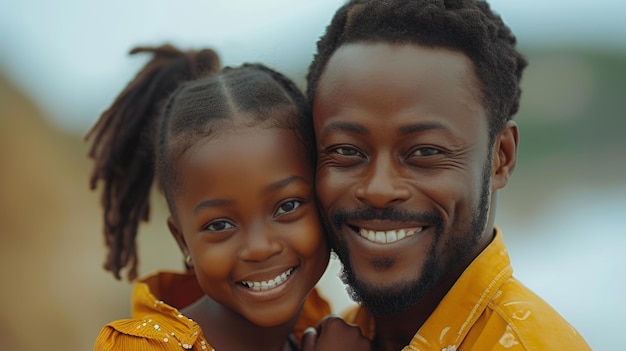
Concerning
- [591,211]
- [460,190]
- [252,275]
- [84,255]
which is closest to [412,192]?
[460,190]

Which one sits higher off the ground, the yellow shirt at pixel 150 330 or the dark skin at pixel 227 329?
the yellow shirt at pixel 150 330

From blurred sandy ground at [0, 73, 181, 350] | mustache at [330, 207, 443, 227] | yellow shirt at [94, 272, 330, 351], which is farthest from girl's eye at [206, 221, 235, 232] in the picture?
blurred sandy ground at [0, 73, 181, 350]

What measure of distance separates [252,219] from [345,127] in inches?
17.0

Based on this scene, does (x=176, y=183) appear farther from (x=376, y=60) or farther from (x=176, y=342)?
(x=376, y=60)

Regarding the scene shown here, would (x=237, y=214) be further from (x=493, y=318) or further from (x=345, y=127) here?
(x=493, y=318)

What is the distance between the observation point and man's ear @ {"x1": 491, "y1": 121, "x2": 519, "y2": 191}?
2.72m

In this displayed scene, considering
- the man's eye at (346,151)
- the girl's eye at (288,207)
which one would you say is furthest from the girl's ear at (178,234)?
the man's eye at (346,151)

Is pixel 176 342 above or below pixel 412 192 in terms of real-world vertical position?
below

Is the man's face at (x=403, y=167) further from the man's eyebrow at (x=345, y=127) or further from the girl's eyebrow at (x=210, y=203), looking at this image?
the girl's eyebrow at (x=210, y=203)

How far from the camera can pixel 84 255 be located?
22.3 ft

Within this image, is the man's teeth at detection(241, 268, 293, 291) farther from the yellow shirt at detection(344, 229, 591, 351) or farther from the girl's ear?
the yellow shirt at detection(344, 229, 591, 351)

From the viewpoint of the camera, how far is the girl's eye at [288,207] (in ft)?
8.87

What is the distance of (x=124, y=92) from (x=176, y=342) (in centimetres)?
149

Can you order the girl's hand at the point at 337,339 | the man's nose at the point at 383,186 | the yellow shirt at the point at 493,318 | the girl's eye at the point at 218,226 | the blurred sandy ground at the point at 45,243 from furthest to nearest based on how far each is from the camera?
the blurred sandy ground at the point at 45,243, the girl's hand at the point at 337,339, the girl's eye at the point at 218,226, the man's nose at the point at 383,186, the yellow shirt at the point at 493,318
